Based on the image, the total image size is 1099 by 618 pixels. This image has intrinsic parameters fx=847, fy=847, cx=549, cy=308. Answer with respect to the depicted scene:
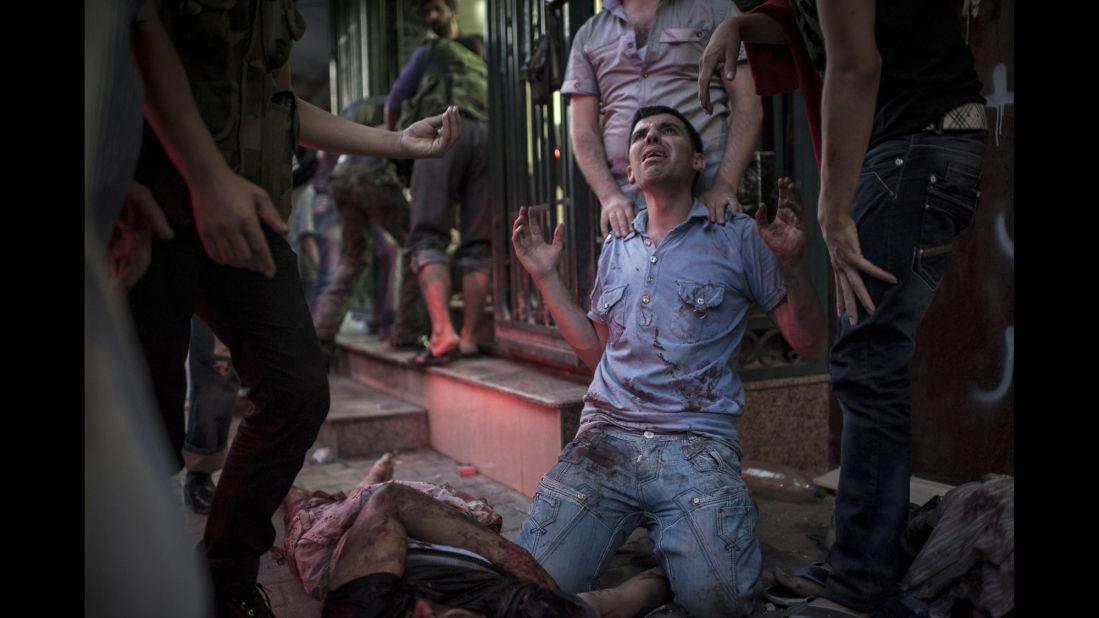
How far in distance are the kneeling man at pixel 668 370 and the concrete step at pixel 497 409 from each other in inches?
23.2

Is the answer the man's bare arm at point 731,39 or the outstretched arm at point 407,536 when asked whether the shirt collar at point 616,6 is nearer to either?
the man's bare arm at point 731,39

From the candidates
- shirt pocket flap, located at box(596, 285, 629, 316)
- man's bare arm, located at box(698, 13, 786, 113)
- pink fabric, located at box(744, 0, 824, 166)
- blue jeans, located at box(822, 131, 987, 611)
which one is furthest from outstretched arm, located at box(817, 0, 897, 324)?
shirt pocket flap, located at box(596, 285, 629, 316)

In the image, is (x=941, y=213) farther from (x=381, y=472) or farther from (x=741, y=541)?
(x=381, y=472)

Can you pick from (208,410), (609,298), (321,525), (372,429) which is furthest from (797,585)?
(372,429)

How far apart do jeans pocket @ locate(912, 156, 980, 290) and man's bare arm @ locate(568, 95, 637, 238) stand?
107 cm

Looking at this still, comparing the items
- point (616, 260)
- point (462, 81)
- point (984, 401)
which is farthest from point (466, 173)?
point (984, 401)

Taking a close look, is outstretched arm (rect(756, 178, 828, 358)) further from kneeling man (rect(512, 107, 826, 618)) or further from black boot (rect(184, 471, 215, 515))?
black boot (rect(184, 471, 215, 515))

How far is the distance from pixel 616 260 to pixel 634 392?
1.49ft

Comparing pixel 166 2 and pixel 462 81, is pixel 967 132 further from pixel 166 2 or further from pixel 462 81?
pixel 462 81

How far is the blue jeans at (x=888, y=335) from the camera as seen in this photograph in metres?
1.88

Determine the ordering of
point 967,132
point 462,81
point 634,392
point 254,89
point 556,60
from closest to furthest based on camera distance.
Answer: point 254,89
point 967,132
point 634,392
point 556,60
point 462,81

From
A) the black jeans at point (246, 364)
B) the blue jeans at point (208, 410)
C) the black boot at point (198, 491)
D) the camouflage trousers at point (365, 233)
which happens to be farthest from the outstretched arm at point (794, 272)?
the camouflage trousers at point (365, 233)

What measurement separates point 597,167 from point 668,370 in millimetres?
845
